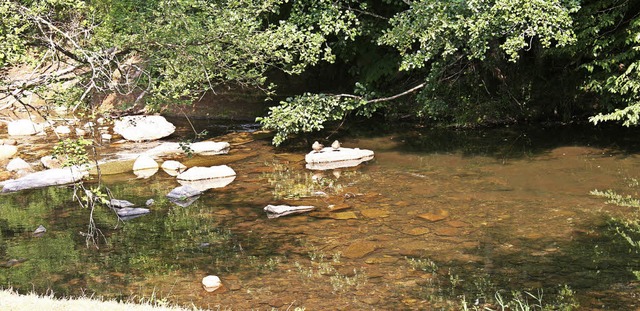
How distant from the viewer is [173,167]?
15.4m

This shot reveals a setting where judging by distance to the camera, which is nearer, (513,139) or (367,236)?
(367,236)

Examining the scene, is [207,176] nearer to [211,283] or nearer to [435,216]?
[435,216]

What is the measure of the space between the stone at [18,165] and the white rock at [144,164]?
2539 mm

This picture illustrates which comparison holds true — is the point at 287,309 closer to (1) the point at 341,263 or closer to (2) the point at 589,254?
(1) the point at 341,263

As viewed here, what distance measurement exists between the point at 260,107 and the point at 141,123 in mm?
4440

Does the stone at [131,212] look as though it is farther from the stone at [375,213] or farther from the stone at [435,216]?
the stone at [435,216]

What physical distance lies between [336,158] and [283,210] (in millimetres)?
4070

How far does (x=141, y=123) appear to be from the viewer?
63.7ft

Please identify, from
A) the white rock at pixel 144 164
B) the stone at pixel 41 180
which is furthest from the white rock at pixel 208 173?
the stone at pixel 41 180

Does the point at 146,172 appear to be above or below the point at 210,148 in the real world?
below

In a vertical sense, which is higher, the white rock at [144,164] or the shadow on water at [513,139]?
the shadow on water at [513,139]

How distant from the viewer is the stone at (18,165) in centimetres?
1580

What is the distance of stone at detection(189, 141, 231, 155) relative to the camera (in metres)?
16.9

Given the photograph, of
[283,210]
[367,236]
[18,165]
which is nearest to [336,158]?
[283,210]
